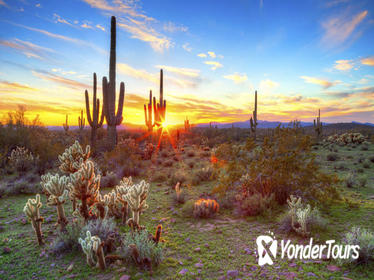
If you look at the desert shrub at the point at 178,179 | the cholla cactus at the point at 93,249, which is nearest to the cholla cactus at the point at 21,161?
the desert shrub at the point at 178,179

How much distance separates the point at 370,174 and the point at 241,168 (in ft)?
27.0

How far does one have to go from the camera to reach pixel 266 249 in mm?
4039

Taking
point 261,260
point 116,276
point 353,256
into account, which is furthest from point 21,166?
point 353,256

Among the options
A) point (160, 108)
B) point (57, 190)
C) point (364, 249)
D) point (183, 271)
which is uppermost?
point (160, 108)

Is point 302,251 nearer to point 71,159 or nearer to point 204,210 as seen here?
point 204,210

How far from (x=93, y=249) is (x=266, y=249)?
3.06 metres

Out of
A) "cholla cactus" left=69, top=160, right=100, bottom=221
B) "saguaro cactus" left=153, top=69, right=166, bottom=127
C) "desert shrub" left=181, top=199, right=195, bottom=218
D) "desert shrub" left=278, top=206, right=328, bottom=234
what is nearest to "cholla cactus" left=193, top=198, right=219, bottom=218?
"desert shrub" left=181, top=199, right=195, bottom=218

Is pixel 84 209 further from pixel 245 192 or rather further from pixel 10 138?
pixel 10 138

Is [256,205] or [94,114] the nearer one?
[256,205]

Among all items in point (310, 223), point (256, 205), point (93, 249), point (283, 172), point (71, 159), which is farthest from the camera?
point (283, 172)

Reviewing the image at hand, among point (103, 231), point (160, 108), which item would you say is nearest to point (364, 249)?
point (103, 231)

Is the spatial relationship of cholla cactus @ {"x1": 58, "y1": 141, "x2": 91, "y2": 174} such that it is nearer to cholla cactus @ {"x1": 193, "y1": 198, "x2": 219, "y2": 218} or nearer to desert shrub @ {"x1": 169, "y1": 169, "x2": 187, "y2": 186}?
cholla cactus @ {"x1": 193, "y1": 198, "x2": 219, "y2": 218}

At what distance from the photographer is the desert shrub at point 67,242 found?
3.94m

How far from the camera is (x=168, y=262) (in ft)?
12.2
